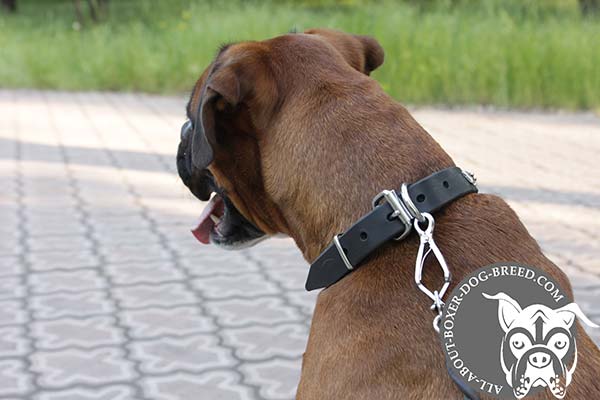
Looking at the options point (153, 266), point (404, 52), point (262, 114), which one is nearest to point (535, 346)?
point (262, 114)

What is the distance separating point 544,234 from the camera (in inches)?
255

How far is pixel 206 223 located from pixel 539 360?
1.60 meters

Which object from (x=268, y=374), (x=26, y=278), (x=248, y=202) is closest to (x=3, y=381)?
(x=268, y=374)

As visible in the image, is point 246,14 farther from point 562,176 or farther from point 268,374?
point 268,374

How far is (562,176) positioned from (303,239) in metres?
6.22

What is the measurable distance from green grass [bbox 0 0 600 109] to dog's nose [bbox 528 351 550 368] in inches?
403

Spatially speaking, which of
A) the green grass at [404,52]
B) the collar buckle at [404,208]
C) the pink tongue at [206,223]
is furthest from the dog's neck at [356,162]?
the green grass at [404,52]

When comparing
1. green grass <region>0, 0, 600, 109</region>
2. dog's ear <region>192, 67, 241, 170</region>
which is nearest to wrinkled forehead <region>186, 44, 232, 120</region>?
dog's ear <region>192, 67, 241, 170</region>

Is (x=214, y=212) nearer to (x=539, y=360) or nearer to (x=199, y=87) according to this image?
(x=199, y=87)

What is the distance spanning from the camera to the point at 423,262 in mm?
2246

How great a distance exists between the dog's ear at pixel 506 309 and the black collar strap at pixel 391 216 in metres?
0.26

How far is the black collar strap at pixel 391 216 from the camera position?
2.22m

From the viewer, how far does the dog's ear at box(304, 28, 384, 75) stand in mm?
2938

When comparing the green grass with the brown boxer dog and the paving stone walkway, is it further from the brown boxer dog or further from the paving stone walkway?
the brown boxer dog
